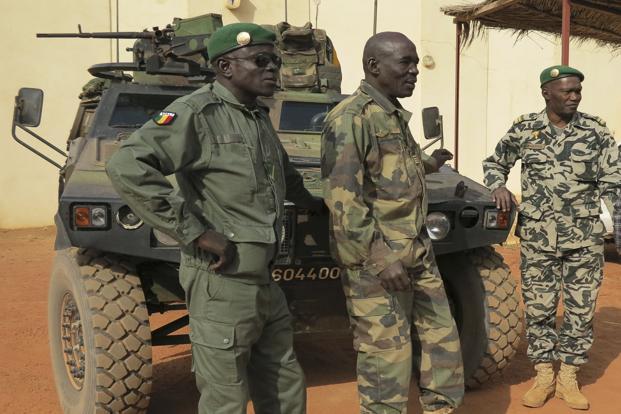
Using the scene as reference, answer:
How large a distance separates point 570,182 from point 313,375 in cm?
179

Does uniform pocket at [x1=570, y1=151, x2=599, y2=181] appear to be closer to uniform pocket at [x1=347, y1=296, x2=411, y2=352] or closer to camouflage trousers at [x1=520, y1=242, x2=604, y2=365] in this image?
camouflage trousers at [x1=520, y1=242, x2=604, y2=365]

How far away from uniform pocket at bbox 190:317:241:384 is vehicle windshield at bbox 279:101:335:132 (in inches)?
92.3

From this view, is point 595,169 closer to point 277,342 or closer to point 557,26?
point 277,342

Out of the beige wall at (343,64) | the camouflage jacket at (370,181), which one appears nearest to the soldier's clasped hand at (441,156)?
the camouflage jacket at (370,181)

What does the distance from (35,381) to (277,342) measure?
7.24 ft

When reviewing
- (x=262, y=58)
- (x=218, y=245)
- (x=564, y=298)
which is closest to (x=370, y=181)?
(x=262, y=58)

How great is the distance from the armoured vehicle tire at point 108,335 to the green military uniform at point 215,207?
35.0 inches

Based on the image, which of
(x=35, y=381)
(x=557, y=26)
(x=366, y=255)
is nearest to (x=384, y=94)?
(x=366, y=255)

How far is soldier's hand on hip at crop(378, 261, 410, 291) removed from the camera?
2697mm

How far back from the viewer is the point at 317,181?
144 inches

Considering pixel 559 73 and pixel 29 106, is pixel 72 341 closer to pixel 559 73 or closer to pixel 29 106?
pixel 29 106

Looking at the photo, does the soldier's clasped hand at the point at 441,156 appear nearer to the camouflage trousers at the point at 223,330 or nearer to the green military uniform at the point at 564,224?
the green military uniform at the point at 564,224

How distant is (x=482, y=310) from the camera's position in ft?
12.6

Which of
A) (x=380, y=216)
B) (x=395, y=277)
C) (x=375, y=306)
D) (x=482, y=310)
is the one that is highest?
(x=380, y=216)
